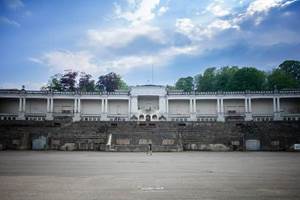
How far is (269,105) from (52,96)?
143ft

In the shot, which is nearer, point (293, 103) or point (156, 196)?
point (156, 196)

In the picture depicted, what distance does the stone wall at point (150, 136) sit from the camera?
119 ft

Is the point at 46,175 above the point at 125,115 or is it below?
below

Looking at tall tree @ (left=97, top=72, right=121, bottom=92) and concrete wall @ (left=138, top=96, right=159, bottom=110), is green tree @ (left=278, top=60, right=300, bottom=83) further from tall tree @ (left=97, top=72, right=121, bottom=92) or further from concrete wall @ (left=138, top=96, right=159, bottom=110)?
tall tree @ (left=97, top=72, right=121, bottom=92)

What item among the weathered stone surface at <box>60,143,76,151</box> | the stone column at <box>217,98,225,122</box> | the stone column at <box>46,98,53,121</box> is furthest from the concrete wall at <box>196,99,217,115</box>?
the weathered stone surface at <box>60,143,76,151</box>

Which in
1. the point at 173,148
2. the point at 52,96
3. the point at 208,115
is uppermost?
the point at 52,96

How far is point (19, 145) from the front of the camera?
36656mm

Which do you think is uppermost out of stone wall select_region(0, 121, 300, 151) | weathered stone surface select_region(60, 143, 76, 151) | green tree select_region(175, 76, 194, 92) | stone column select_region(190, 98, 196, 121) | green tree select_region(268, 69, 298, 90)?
green tree select_region(175, 76, 194, 92)

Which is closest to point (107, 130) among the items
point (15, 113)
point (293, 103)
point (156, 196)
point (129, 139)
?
point (129, 139)

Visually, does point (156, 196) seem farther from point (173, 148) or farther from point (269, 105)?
point (269, 105)

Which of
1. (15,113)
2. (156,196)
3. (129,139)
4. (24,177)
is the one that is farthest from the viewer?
(15,113)

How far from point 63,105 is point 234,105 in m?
35.2

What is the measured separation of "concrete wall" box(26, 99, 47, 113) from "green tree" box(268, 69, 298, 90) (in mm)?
48823

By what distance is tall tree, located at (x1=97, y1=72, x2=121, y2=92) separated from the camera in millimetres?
77250
